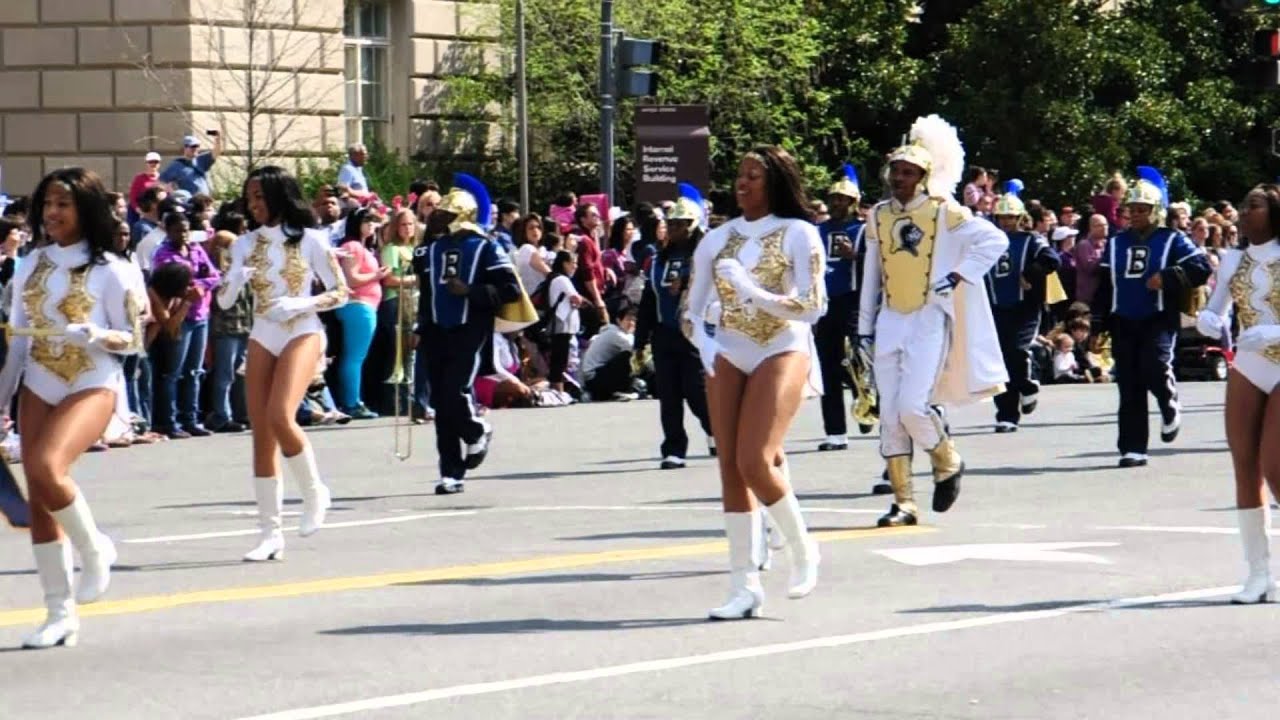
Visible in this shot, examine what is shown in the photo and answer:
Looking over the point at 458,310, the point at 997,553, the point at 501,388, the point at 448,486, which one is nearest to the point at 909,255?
the point at 997,553

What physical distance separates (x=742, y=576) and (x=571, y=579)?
1.66 m

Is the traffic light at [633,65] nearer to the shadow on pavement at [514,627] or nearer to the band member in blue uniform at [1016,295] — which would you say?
the band member in blue uniform at [1016,295]

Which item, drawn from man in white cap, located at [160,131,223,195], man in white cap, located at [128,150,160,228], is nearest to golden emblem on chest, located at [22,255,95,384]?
man in white cap, located at [128,150,160,228]

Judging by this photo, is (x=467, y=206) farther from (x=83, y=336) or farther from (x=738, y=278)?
(x=83, y=336)

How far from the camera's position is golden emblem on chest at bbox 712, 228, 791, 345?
38.2 ft

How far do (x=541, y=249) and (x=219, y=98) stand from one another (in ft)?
20.0

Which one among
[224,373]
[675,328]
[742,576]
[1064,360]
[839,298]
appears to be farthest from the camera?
[1064,360]

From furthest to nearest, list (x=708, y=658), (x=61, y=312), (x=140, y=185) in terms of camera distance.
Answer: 1. (x=140, y=185)
2. (x=61, y=312)
3. (x=708, y=658)

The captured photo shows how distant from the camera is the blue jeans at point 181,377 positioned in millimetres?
21703

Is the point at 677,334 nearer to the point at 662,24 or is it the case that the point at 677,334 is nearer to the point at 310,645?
the point at 310,645

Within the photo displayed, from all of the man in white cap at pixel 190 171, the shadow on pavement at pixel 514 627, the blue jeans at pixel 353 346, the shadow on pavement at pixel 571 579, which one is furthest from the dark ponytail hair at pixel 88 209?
the man in white cap at pixel 190 171

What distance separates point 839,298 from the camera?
20906 mm

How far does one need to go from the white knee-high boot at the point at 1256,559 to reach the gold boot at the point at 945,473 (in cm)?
301

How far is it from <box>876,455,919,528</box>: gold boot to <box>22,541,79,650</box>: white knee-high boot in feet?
18.0
